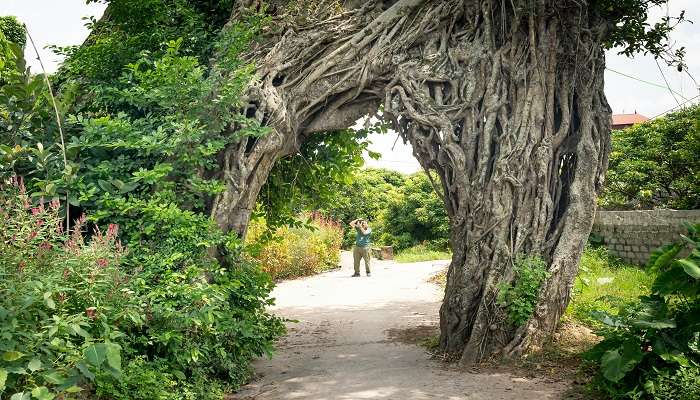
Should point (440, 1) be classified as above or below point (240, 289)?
above

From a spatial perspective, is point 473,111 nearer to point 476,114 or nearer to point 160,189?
point 476,114

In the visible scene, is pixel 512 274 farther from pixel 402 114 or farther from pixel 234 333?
pixel 234 333

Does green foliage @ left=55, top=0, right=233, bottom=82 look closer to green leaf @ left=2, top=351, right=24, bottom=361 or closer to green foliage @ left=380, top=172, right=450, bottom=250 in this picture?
green leaf @ left=2, top=351, right=24, bottom=361

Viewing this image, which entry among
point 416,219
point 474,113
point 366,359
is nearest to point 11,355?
point 366,359

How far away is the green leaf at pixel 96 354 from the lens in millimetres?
3832

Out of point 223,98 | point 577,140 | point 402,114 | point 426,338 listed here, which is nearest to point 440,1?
point 402,114

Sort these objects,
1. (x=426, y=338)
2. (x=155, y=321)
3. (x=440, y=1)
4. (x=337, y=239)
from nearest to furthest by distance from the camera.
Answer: (x=155, y=321) < (x=440, y=1) < (x=426, y=338) < (x=337, y=239)

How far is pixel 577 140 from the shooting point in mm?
7340

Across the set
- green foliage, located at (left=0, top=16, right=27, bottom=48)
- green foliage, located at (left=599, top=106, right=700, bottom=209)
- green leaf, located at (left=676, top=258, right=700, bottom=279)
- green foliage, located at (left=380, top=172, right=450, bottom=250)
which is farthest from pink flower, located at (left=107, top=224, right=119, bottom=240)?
green foliage, located at (left=380, top=172, right=450, bottom=250)

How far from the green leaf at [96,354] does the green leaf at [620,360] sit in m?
3.88

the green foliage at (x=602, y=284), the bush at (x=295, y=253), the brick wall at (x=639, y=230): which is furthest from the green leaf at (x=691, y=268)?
the bush at (x=295, y=253)

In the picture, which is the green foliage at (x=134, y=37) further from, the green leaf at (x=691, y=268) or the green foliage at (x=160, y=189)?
the green leaf at (x=691, y=268)

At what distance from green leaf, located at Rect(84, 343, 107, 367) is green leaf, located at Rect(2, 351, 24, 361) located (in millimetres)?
386

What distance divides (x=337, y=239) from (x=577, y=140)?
12534mm
